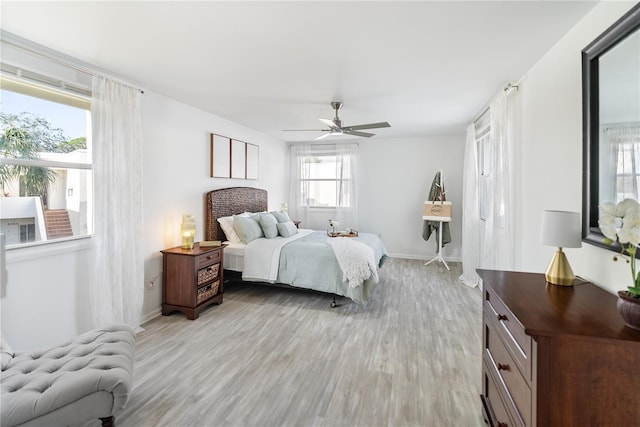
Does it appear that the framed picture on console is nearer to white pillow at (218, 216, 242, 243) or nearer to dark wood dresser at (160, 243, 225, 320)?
white pillow at (218, 216, 242, 243)

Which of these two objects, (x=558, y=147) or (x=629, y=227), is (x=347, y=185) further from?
(x=629, y=227)

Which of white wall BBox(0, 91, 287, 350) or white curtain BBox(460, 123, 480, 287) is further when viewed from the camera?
white curtain BBox(460, 123, 480, 287)

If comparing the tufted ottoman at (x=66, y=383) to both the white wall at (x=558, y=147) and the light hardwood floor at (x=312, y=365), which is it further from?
the white wall at (x=558, y=147)

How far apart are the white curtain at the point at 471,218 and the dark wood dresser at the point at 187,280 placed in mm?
3815

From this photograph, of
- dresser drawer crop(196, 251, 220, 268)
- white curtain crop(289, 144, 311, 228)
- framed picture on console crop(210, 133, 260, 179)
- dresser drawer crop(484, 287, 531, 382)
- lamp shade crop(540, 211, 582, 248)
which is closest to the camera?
dresser drawer crop(484, 287, 531, 382)

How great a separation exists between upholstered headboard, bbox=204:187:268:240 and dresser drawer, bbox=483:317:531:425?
3.69m

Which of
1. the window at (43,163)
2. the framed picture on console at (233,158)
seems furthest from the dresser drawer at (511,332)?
the framed picture on console at (233,158)

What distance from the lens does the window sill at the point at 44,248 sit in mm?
2219

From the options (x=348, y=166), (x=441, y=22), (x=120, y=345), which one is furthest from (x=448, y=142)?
(x=120, y=345)

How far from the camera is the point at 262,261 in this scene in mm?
3998

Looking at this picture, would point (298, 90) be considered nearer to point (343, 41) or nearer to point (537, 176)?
point (343, 41)

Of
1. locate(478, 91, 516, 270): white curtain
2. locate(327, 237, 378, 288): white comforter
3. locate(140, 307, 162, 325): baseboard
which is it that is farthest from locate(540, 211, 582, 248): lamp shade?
locate(140, 307, 162, 325): baseboard

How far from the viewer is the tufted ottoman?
133 centimetres

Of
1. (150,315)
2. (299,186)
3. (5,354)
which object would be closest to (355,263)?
(150,315)
